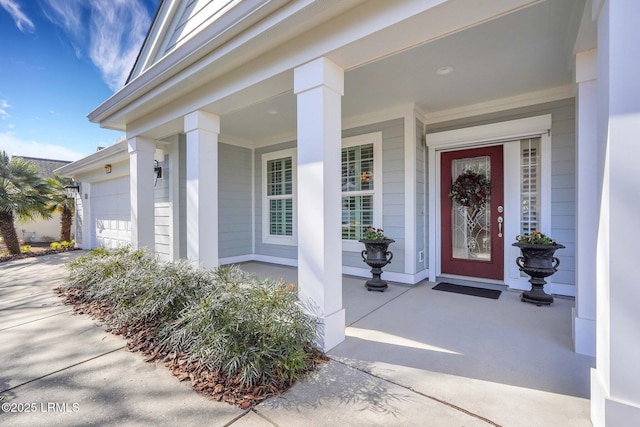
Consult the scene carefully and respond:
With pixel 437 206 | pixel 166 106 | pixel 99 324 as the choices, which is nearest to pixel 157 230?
pixel 166 106

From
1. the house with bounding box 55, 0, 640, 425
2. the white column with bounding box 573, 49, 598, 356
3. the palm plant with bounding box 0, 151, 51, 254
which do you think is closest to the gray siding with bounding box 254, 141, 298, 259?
the house with bounding box 55, 0, 640, 425

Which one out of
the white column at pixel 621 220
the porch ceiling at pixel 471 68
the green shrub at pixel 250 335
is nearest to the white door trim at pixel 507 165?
the porch ceiling at pixel 471 68

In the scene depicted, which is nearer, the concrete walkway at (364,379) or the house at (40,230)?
the concrete walkway at (364,379)

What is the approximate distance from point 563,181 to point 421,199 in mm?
1818

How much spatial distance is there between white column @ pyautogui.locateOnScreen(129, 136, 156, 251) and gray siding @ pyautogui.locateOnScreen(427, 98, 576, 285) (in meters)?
6.15

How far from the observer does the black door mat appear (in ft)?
12.8

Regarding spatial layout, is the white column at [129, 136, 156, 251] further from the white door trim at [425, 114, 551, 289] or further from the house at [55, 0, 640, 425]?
the white door trim at [425, 114, 551, 289]

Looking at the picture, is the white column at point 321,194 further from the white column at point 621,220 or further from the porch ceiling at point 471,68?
the white column at point 621,220

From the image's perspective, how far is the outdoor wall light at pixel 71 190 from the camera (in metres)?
9.25

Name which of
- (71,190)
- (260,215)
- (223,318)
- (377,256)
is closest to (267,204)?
(260,215)

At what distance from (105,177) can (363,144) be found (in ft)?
23.6

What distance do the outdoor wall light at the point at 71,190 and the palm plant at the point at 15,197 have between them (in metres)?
1.05

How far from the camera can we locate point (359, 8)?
218 cm

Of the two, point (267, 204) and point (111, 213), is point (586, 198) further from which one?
point (111, 213)
